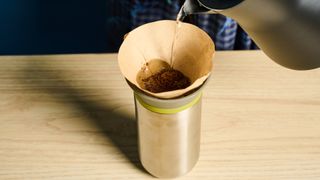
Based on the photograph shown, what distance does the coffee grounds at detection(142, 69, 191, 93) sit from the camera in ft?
2.40

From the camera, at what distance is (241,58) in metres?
0.98

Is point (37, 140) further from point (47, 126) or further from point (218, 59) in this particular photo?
point (218, 59)

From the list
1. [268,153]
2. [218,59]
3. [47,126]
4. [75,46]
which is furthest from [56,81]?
[75,46]

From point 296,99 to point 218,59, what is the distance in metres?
0.18

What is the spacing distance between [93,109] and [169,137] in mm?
228

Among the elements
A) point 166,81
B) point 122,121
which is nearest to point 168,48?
point 166,81

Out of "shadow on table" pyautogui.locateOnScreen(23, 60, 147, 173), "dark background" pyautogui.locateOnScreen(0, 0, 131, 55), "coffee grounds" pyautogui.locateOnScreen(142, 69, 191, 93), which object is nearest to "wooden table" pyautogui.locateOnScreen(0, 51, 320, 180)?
"shadow on table" pyautogui.locateOnScreen(23, 60, 147, 173)

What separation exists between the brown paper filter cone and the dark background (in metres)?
0.65

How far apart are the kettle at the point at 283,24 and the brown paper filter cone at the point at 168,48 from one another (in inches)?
3.7

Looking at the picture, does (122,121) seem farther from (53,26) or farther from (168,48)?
(53,26)

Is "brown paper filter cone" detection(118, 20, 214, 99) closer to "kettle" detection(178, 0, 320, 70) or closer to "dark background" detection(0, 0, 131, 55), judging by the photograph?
"kettle" detection(178, 0, 320, 70)

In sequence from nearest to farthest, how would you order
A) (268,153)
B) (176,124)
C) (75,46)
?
(176,124), (268,153), (75,46)

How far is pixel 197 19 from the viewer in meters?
1.14

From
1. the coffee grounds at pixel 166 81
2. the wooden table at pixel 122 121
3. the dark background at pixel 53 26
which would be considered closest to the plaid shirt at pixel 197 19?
the wooden table at pixel 122 121
